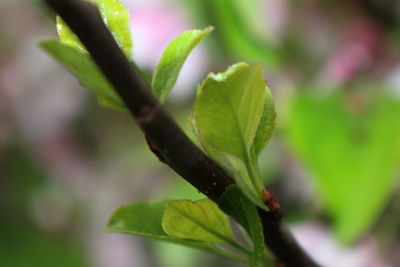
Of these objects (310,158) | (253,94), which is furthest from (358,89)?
(253,94)

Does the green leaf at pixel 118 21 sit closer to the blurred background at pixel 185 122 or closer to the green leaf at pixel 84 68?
the green leaf at pixel 84 68

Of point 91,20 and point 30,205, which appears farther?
point 30,205

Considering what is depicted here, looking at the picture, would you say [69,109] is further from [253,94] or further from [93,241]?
[253,94]

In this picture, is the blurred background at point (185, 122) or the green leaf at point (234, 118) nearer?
the green leaf at point (234, 118)

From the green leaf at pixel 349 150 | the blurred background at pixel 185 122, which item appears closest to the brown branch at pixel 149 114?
the blurred background at pixel 185 122

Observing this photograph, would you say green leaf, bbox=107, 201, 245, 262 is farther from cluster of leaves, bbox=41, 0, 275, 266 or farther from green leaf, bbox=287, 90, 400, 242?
green leaf, bbox=287, 90, 400, 242

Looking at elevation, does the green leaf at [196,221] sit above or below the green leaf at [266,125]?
below

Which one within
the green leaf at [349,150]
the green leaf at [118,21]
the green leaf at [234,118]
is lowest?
the green leaf at [234,118]
